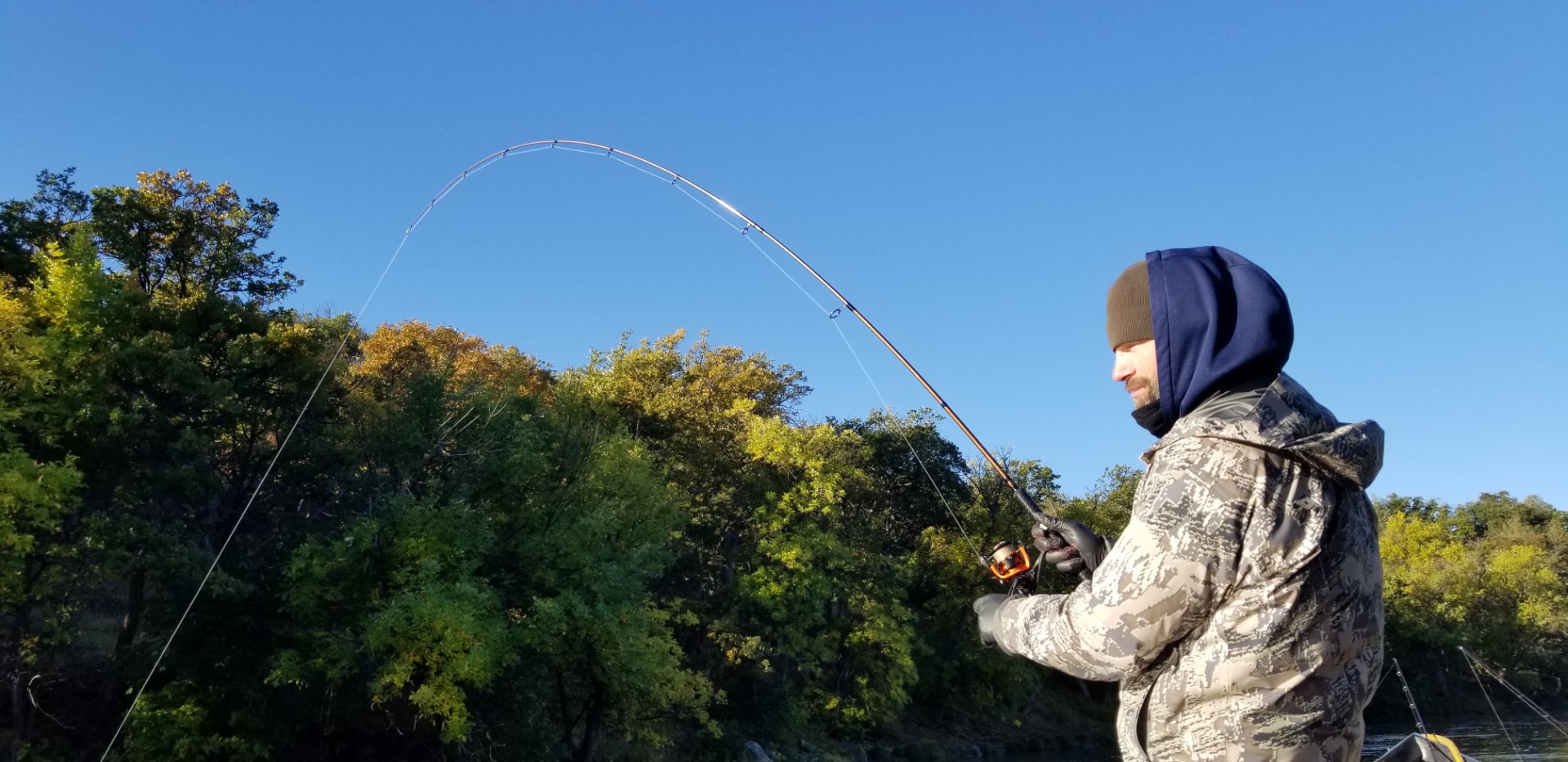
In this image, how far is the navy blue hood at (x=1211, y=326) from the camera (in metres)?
1.92

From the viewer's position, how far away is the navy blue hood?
6.31ft

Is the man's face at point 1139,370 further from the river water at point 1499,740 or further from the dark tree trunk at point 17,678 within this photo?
the river water at point 1499,740

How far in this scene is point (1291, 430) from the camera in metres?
1.78

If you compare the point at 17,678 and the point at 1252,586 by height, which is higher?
the point at 1252,586

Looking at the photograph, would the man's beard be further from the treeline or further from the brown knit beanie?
the treeline

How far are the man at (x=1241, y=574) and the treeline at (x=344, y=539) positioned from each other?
49.8 ft

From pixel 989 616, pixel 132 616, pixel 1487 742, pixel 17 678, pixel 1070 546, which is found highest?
pixel 132 616

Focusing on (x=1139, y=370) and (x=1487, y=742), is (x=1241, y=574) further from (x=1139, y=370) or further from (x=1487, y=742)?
(x=1487, y=742)

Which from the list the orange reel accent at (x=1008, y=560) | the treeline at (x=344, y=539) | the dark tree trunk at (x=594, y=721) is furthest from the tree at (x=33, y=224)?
the orange reel accent at (x=1008, y=560)

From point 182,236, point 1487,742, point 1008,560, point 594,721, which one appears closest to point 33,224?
point 182,236

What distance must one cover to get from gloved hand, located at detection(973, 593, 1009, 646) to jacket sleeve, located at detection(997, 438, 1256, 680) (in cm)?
30

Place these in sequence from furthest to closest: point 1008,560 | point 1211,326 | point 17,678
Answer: point 17,678 → point 1008,560 → point 1211,326

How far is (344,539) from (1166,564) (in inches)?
803

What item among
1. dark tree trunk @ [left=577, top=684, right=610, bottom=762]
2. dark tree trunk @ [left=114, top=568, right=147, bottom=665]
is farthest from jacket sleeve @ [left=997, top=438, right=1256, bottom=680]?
dark tree trunk @ [left=577, top=684, right=610, bottom=762]
